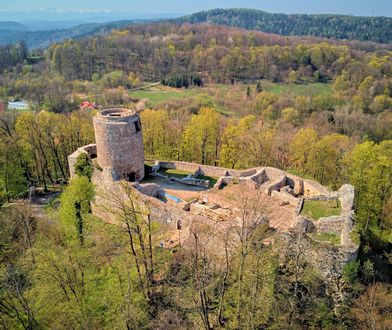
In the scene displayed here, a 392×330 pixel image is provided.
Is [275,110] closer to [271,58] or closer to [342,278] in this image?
[271,58]

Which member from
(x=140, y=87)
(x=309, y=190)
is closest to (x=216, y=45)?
(x=140, y=87)

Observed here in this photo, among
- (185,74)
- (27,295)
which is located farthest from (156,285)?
(185,74)

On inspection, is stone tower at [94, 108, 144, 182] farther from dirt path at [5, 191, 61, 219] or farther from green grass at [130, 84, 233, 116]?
green grass at [130, 84, 233, 116]

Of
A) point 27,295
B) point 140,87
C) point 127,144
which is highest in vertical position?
point 127,144

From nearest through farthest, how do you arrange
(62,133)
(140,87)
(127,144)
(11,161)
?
(127,144)
(11,161)
(62,133)
(140,87)

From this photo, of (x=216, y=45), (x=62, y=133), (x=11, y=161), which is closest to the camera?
(x=11, y=161)

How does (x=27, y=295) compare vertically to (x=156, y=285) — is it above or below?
above

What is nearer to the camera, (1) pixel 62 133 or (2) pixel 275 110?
(1) pixel 62 133

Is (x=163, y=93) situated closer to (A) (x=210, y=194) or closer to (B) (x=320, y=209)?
(A) (x=210, y=194)
